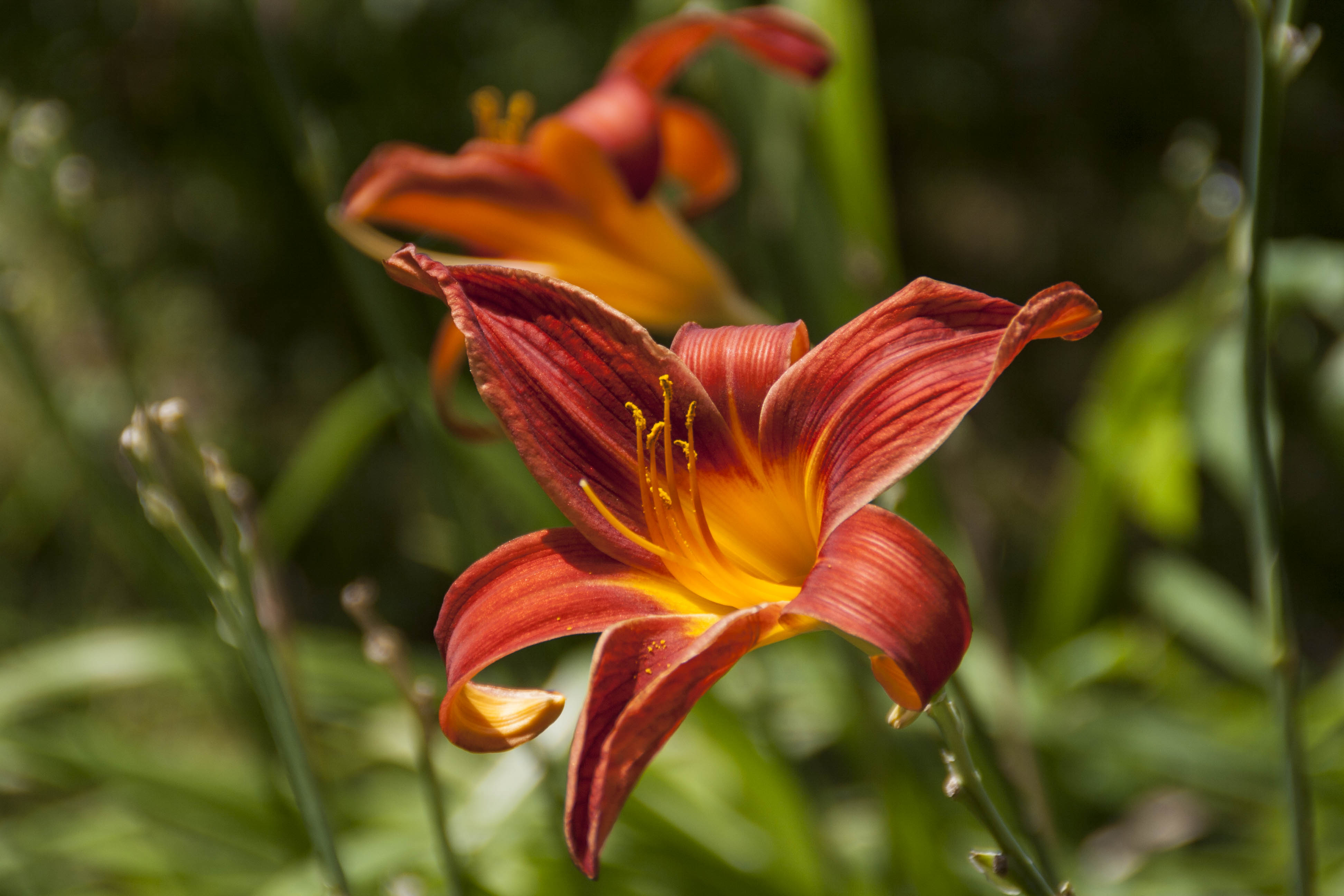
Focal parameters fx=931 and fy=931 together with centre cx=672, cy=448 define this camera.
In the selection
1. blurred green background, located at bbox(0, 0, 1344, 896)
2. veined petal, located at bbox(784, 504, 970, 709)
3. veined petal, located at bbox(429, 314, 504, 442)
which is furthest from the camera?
blurred green background, located at bbox(0, 0, 1344, 896)

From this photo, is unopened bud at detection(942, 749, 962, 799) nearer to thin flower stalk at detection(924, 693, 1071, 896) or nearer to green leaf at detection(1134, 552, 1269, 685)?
thin flower stalk at detection(924, 693, 1071, 896)

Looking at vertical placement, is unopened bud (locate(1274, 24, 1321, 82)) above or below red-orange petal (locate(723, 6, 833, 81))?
below

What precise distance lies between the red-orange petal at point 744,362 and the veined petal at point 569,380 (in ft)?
0.04

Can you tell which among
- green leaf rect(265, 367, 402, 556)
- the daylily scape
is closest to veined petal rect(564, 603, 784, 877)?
the daylily scape

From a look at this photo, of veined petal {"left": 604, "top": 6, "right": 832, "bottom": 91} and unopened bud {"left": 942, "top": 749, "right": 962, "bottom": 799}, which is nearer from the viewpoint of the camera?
unopened bud {"left": 942, "top": 749, "right": 962, "bottom": 799}

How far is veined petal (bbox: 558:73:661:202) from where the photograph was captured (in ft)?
2.29

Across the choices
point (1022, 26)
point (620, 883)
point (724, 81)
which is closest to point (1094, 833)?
point (620, 883)

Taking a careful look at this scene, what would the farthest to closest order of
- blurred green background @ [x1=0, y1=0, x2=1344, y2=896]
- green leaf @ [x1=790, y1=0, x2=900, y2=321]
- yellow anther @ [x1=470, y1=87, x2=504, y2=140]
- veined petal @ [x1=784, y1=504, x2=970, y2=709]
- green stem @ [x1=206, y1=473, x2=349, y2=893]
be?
green leaf @ [x1=790, y1=0, x2=900, y2=321] → blurred green background @ [x1=0, y1=0, x2=1344, y2=896] → yellow anther @ [x1=470, y1=87, x2=504, y2=140] → green stem @ [x1=206, y1=473, x2=349, y2=893] → veined petal @ [x1=784, y1=504, x2=970, y2=709]

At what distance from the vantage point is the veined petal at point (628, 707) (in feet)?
1.07

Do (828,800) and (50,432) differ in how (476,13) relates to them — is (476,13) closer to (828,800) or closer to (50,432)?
(50,432)

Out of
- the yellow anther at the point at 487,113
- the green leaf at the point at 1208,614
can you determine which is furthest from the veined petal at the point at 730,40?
the green leaf at the point at 1208,614

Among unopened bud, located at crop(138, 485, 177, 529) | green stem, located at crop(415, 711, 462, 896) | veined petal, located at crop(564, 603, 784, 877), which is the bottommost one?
green stem, located at crop(415, 711, 462, 896)

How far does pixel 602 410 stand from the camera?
0.45 meters

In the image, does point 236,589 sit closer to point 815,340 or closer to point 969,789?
point 969,789
